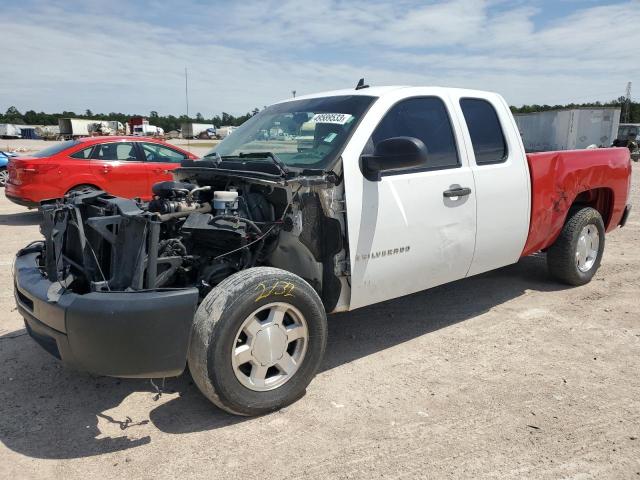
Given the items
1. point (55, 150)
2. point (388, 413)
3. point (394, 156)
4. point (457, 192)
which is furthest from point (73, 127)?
point (388, 413)

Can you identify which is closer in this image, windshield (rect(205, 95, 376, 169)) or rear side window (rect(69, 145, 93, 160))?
windshield (rect(205, 95, 376, 169))

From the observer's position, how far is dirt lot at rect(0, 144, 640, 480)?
2734 millimetres

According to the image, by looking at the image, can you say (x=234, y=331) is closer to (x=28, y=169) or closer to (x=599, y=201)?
(x=599, y=201)

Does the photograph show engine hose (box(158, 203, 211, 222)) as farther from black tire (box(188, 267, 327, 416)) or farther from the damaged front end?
black tire (box(188, 267, 327, 416))

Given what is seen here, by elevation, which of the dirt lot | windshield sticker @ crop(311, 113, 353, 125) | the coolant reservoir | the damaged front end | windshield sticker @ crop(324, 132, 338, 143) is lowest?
the dirt lot

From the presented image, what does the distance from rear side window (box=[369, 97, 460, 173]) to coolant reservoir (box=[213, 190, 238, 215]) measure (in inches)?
41.9

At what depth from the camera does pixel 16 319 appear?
468 centimetres

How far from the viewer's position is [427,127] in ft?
13.3

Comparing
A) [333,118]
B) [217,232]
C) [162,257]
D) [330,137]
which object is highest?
[333,118]

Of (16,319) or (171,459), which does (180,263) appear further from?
(16,319)

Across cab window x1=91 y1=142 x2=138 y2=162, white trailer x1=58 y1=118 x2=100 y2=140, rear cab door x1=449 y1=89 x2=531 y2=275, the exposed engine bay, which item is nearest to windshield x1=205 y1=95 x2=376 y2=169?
the exposed engine bay

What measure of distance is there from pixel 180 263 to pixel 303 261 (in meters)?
0.84

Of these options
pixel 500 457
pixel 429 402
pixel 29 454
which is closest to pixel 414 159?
pixel 429 402

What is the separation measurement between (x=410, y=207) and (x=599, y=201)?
3.24 meters
